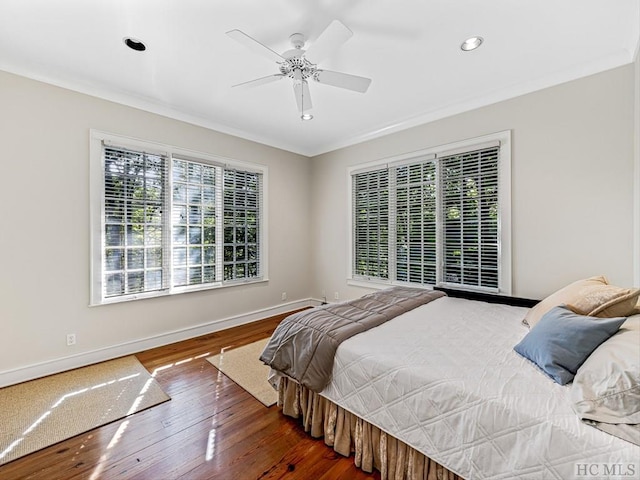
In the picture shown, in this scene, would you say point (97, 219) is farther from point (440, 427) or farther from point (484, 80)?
point (484, 80)

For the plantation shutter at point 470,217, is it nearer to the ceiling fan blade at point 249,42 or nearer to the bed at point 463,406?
the bed at point 463,406

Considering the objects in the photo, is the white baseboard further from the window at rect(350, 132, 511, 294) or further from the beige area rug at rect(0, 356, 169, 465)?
the window at rect(350, 132, 511, 294)

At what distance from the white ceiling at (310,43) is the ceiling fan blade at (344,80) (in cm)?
31

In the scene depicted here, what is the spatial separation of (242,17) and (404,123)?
96.4 inches

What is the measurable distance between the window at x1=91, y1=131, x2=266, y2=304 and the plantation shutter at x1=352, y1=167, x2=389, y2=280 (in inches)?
59.6

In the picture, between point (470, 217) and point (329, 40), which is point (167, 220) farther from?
point (470, 217)

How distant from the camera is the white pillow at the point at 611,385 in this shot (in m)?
1.01

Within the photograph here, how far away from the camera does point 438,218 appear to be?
359cm

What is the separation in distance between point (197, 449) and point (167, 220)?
248 cm

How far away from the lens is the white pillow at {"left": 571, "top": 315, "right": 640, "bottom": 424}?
3.32ft

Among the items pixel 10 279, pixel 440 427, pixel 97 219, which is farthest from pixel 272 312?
pixel 440 427

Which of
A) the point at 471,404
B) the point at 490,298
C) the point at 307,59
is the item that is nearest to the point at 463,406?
the point at 471,404

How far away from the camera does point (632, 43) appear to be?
7.56ft

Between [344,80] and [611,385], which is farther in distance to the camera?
[344,80]
